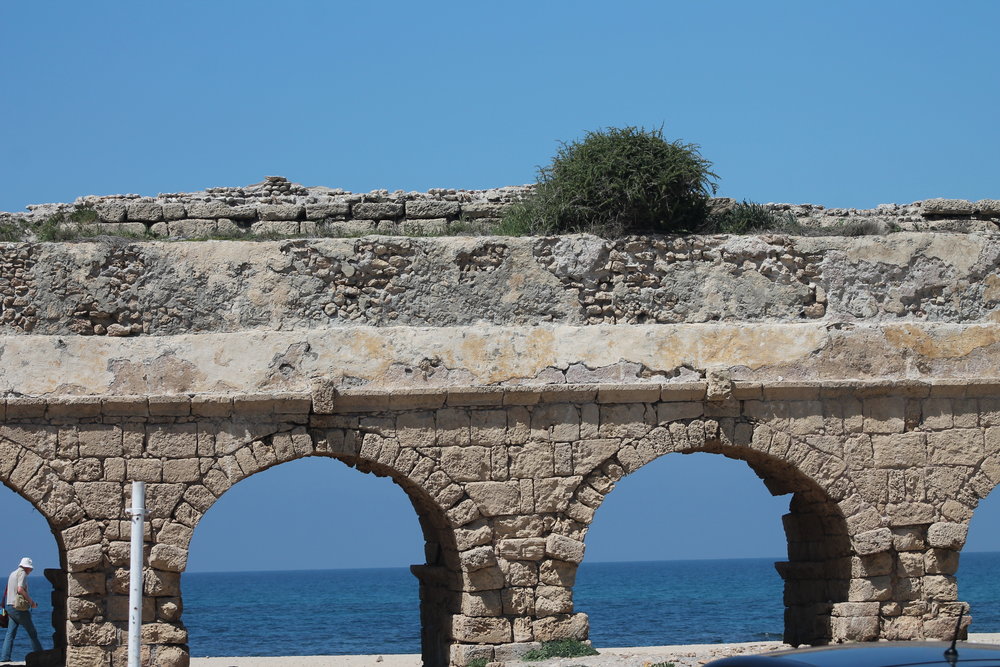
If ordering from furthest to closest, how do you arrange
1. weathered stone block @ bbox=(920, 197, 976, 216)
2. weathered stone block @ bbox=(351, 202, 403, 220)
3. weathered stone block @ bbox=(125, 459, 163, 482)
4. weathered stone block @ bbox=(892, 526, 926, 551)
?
weathered stone block @ bbox=(920, 197, 976, 216) → weathered stone block @ bbox=(351, 202, 403, 220) → weathered stone block @ bbox=(892, 526, 926, 551) → weathered stone block @ bbox=(125, 459, 163, 482)

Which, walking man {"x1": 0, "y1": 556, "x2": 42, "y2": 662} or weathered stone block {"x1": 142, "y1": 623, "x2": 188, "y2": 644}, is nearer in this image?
weathered stone block {"x1": 142, "y1": 623, "x2": 188, "y2": 644}

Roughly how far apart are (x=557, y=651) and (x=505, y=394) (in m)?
2.02

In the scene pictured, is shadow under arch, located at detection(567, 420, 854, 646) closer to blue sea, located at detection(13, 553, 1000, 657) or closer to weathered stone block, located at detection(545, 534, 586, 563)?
weathered stone block, located at detection(545, 534, 586, 563)

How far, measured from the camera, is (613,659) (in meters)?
10.0

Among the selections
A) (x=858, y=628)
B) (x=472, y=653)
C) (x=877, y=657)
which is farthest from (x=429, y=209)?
(x=877, y=657)

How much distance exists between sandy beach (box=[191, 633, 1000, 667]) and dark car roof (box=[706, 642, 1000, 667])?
4807mm

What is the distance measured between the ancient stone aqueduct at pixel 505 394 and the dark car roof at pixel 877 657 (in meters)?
5.64

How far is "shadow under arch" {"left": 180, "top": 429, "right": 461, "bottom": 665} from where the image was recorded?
10.3m

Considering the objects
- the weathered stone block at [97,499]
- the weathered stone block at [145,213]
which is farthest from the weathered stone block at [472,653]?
the weathered stone block at [145,213]

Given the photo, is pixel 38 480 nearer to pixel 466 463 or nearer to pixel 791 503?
pixel 466 463

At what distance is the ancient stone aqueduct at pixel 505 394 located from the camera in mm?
10211

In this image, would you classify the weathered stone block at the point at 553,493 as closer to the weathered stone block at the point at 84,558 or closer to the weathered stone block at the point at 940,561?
the weathered stone block at the point at 940,561

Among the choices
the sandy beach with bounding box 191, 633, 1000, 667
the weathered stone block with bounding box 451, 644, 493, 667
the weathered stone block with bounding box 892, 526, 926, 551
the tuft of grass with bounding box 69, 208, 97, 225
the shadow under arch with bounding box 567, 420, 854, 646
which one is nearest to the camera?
the sandy beach with bounding box 191, 633, 1000, 667

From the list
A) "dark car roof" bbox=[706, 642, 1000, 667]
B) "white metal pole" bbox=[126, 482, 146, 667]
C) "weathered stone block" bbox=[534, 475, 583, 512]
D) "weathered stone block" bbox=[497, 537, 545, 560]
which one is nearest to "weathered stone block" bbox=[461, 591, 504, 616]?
"weathered stone block" bbox=[497, 537, 545, 560]
